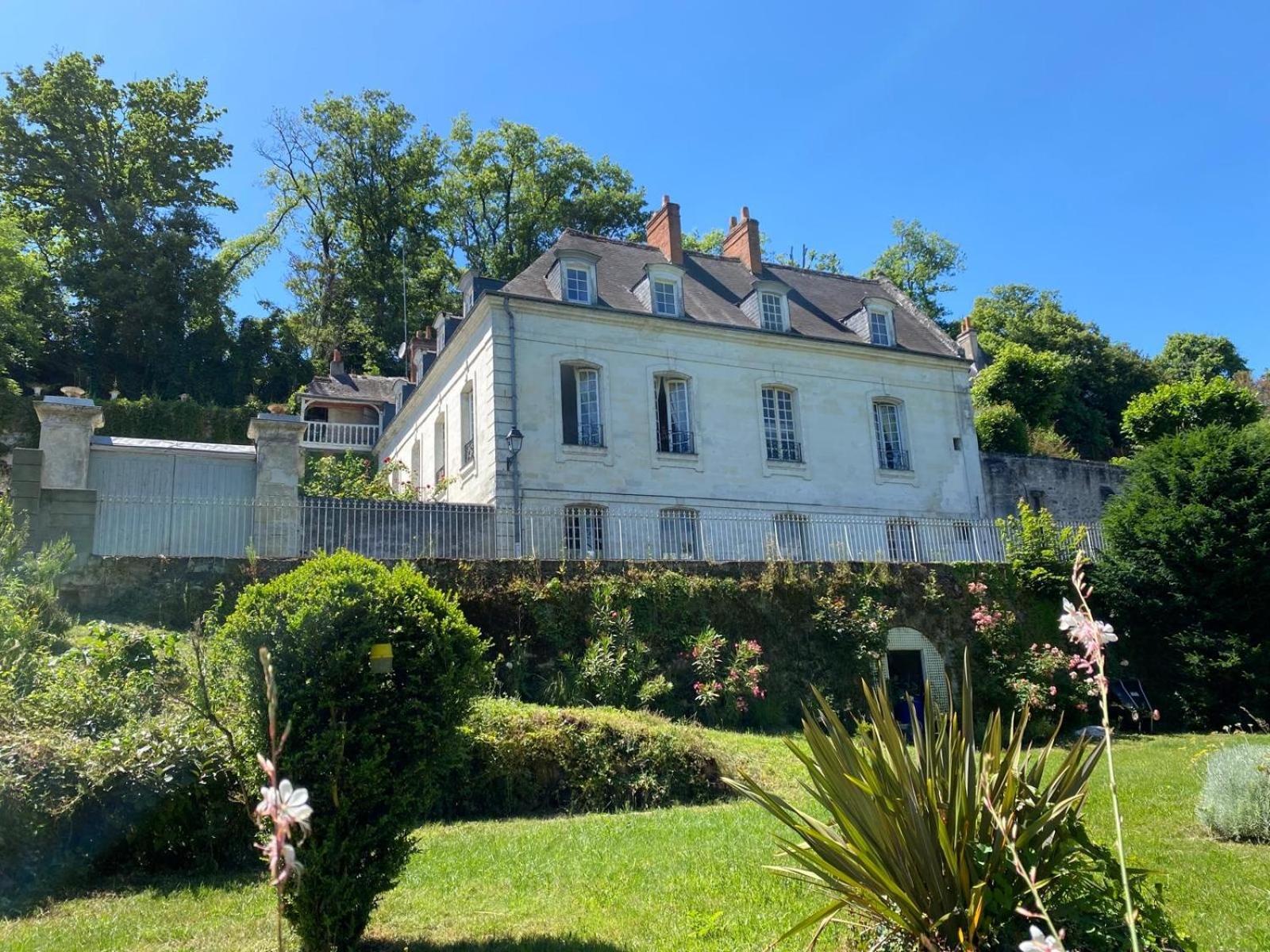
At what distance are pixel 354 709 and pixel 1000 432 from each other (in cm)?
2294

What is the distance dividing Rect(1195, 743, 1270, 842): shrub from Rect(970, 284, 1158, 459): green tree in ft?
96.6

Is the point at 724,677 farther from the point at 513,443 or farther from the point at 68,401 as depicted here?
the point at 68,401

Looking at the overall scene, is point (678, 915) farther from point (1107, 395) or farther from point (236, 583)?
point (1107, 395)

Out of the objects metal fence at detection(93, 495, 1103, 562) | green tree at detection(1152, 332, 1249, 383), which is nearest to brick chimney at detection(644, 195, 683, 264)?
metal fence at detection(93, 495, 1103, 562)

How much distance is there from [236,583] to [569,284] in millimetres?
9709

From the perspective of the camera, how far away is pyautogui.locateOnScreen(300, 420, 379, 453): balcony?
2809cm

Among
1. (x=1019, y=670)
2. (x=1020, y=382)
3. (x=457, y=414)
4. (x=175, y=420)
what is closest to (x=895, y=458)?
(x=1019, y=670)

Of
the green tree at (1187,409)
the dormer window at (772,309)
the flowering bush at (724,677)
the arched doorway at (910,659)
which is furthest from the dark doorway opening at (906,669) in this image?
the green tree at (1187,409)

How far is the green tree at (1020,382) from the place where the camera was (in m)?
27.5

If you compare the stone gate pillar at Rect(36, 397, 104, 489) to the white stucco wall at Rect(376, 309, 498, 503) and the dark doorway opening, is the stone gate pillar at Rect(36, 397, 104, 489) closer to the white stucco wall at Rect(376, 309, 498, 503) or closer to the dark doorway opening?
the white stucco wall at Rect(376, 309, 498, 503)

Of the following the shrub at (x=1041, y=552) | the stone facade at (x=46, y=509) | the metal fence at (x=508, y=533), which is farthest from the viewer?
the shrub at (x=1041, y=552)

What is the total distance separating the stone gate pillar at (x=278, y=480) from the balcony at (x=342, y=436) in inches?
589

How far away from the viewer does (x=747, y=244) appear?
22469mm

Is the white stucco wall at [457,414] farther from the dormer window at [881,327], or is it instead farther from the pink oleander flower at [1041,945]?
the pink oleander flower at [1041,945]
